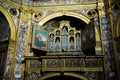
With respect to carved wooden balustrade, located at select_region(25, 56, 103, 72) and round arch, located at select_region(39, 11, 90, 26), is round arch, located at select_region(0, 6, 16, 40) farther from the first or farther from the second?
carved wooden balustrade, located at select_region(25, 56, 103, 72)

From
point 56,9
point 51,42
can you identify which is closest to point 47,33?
point 51,42

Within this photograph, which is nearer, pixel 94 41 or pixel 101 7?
pixel 94 41

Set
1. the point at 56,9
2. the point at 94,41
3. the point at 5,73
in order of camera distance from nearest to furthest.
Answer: the point at 5,73, the point at 94,41, the point at 56,9

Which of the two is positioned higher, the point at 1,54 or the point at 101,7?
the point at 101,7

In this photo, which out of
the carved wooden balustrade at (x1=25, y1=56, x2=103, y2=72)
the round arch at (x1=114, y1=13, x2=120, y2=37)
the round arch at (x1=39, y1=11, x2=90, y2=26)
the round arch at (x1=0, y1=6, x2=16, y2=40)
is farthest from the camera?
the round arch at (x1=39, y1=11, x2=90, y2=26)

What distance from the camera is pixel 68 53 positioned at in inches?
500

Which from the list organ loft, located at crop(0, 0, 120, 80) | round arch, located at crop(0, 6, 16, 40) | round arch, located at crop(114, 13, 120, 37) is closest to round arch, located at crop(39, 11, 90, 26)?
organ loft, located at crop(0, 0, 120, 80)

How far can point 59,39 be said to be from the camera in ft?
44.3

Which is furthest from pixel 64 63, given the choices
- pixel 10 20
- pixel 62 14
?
pixel 10 20

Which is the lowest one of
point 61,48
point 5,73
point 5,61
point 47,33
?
point 5,73

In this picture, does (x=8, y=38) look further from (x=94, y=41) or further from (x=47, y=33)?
(x=94, y=41)

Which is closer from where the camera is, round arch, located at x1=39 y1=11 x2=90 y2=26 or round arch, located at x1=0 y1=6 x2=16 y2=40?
round arch, located at x1=0 y1=6 x2=16 y2=40

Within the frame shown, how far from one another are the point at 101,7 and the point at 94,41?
2631 mm

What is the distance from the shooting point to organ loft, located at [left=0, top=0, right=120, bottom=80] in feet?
37.1
